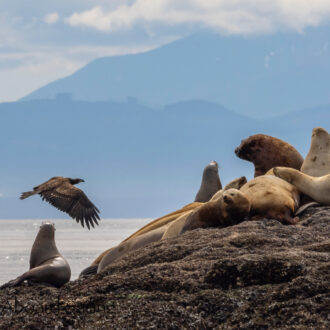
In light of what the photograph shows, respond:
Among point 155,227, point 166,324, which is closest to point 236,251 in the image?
point 166,324

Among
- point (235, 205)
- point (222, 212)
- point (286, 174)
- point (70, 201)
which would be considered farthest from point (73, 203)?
point (235, 205)

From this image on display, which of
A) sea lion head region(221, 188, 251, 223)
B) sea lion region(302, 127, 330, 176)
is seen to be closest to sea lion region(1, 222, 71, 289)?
sea lion head region(221, 188, 251, 223)

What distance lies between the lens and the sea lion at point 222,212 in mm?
7855

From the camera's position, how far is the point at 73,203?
1420cm

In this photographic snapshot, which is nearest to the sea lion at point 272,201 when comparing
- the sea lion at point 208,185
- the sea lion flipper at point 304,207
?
the sea lion flipper at point 304,207

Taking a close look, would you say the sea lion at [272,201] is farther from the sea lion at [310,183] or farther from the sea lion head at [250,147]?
the sea lion head at [250,147]

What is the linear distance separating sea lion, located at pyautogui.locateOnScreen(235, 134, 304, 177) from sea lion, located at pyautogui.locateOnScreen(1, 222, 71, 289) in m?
2.82

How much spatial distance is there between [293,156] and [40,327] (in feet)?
20.3

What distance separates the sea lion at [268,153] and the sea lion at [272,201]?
1661 millimetres

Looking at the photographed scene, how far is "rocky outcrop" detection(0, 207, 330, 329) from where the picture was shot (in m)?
4.37

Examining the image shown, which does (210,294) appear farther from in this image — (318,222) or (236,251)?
(318,222)

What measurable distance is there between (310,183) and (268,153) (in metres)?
1.62

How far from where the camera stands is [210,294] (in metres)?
4.82

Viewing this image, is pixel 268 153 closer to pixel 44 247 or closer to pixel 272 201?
pixel 272 201
